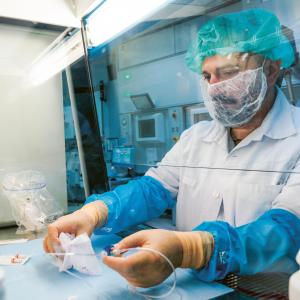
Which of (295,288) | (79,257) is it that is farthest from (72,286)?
(295,288)

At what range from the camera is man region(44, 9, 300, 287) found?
816mm

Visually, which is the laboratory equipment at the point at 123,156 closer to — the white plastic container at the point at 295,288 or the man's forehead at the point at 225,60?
the man's forehead at the point at 225,60

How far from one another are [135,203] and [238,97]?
58 cm

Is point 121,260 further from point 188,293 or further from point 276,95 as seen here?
point 276,95

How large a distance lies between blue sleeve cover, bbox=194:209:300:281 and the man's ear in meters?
0.39

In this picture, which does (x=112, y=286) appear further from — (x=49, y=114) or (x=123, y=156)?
(x=49, y=114)

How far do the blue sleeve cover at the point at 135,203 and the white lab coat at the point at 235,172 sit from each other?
0.05 meters

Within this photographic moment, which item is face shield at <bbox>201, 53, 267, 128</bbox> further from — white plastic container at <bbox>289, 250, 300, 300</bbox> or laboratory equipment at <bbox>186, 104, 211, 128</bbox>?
white plastic container at <bbox>289, 250, 300, 300</bbox>

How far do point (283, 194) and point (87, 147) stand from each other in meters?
1.22

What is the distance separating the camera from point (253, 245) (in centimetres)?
82

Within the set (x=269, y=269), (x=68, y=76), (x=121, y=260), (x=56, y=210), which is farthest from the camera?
(x=68, y=76)

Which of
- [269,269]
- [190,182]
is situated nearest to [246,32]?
[190,182]

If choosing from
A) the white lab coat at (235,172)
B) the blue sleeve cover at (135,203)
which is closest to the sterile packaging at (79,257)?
the blue sleeve cover at (135,203)

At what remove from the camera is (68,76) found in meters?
1.82
